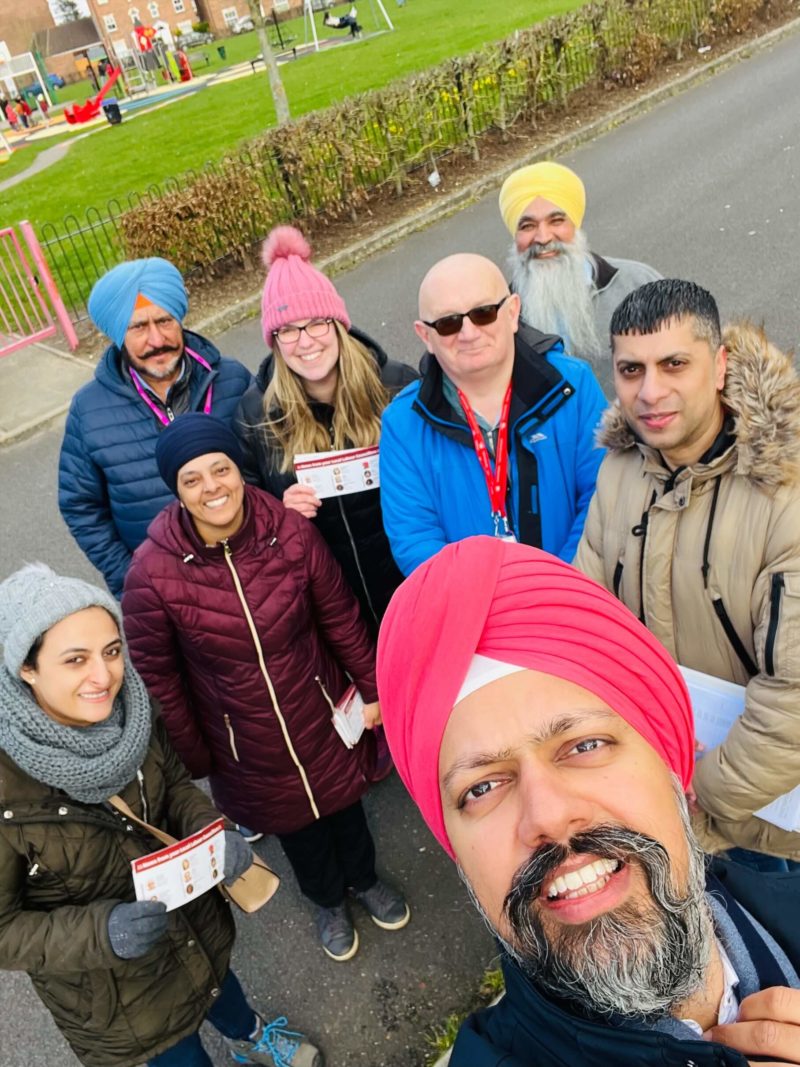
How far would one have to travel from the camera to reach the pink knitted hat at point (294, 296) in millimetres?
2982

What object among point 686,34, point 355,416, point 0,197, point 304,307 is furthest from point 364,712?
point 0,197

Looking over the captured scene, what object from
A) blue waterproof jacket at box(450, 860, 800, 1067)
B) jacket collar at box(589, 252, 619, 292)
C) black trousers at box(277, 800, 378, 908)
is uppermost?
jacket collar at box(589, 252, 619, 292)

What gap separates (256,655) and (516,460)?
1194 mm

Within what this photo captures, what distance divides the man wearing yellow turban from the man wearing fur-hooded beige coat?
62.5 inches

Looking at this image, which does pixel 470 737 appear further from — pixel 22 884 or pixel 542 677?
pixel 22 884

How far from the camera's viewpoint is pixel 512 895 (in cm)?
117

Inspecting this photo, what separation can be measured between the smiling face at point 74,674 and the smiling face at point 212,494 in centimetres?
54

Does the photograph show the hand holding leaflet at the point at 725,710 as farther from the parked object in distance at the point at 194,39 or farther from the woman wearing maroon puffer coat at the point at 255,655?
the parked object in distance at the point at 194,39

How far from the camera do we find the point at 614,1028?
1.23 meters

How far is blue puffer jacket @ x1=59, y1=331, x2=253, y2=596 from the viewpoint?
3.31 meters

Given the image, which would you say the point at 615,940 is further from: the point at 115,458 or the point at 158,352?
the point at 158,352

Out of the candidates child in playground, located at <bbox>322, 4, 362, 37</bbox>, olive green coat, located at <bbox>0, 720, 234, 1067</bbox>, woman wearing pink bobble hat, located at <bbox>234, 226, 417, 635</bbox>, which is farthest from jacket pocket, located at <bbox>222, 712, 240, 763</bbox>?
child in playground, located at <bbox>322, 4, 362, 37</bbox>

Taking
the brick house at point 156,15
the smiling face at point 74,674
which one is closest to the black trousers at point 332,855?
the smiling face at point 74,674

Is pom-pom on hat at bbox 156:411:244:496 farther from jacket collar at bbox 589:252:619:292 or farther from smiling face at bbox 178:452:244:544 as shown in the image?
jacket collar at bbox 589:252:619:292
